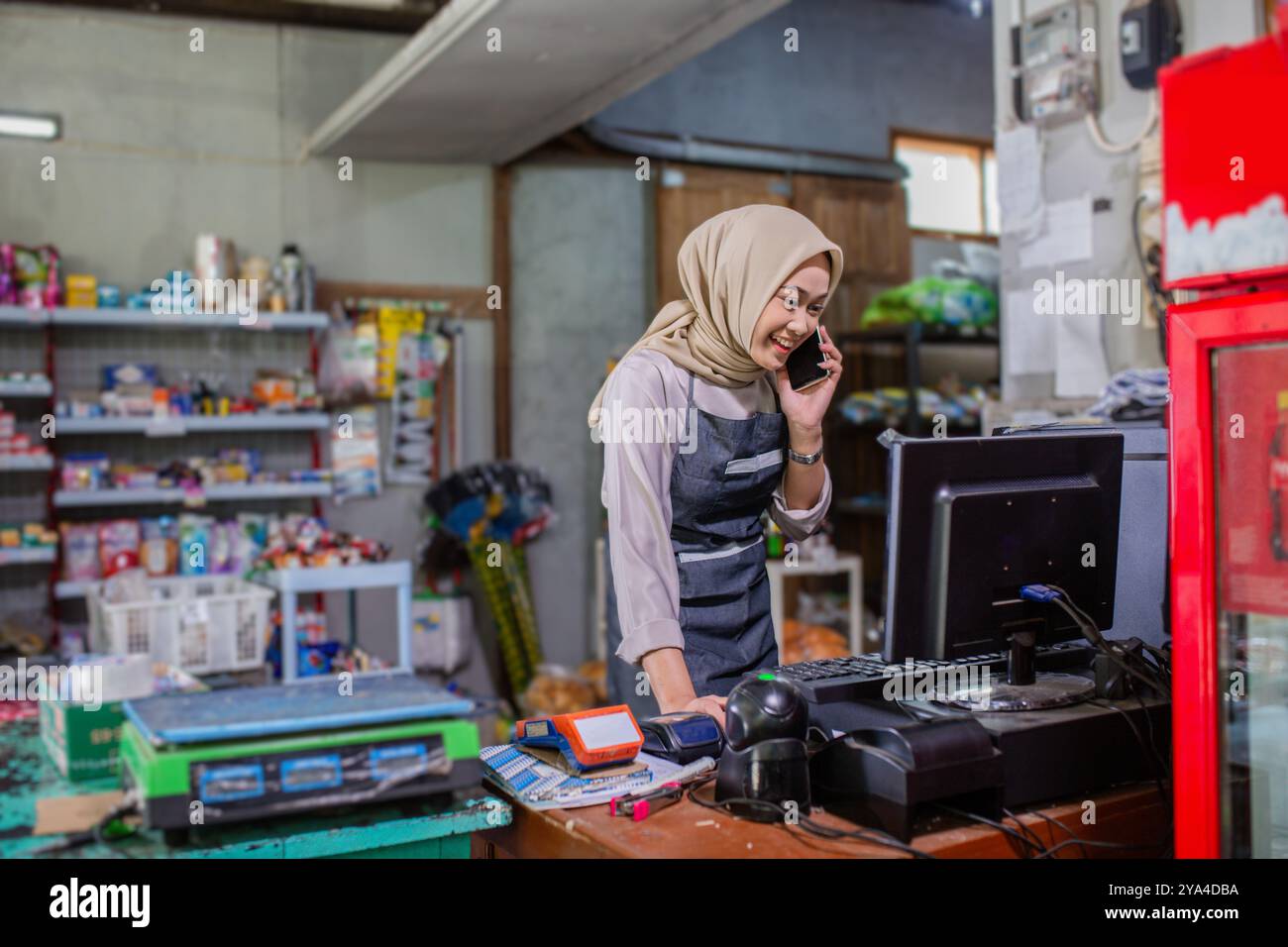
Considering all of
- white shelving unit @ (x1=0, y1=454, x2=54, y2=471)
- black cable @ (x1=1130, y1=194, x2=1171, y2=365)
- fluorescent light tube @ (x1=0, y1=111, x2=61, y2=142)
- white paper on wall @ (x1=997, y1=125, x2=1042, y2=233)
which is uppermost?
fluorescent light tube @ (x1=0, y1=111, x2=61, y2=142)

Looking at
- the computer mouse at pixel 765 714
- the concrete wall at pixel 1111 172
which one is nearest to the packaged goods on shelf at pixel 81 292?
the concrete wall at pixel 1111 172

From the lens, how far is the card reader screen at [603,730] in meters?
1.57

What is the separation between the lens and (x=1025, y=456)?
164 cm

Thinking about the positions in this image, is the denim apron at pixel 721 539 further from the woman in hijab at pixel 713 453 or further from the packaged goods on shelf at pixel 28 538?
the packaged goods on shelf at pixel 28 538

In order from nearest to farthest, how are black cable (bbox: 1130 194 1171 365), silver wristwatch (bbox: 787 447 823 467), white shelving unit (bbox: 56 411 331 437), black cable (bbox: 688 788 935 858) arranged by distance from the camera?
black cable (bbox: 688 788 935 858), silver wristwatch (bbox: 787 447 823 467), black cable (bbox: 1130 194 1171 365), white shelving unit (bbox: 56 411 331 437)

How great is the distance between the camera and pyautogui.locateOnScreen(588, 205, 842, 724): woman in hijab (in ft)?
6.63

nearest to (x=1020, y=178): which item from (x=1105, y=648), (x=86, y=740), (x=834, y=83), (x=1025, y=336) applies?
(x=1025, y=336)

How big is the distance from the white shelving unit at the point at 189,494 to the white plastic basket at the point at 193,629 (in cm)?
112

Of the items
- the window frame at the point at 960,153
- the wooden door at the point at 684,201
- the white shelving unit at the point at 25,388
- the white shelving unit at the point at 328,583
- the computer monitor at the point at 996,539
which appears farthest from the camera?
the window frame at the point at 960,153

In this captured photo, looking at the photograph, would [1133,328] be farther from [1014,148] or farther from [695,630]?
[695,630]

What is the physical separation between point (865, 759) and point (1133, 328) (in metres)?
2.69

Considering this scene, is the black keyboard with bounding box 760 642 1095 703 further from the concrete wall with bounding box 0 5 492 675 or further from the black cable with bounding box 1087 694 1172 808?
the concrete wall with bounding box 0 5 492 675

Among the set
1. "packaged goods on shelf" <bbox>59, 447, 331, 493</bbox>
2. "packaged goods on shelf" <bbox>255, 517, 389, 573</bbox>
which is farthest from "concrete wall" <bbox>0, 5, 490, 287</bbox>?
"packaged goods on shelf" <bbox>255, 517, 389, 573</bbox>

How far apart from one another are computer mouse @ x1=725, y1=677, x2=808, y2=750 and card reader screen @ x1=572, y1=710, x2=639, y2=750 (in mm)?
191
